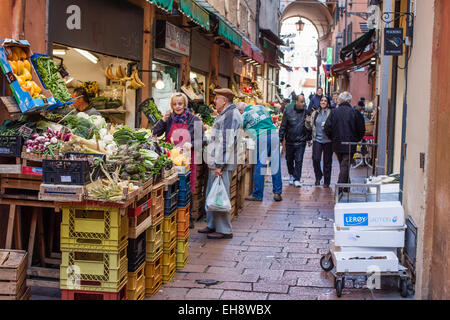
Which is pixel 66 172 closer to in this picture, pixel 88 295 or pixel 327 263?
pixel 88 295

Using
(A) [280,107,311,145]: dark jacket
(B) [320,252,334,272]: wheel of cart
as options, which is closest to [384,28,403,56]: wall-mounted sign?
(B) [320,252,334,272]: wheel of cart

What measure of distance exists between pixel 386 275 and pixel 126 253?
8.00 feet

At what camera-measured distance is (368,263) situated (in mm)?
5312

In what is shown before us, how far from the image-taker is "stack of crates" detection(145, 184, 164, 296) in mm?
5359

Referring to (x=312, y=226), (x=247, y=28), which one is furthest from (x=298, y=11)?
(x=312, y=226)

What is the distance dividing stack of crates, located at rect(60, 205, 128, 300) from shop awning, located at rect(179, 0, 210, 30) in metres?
5.32

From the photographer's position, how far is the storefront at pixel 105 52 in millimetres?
7344

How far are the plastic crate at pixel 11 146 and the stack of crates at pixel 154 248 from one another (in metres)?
1.27

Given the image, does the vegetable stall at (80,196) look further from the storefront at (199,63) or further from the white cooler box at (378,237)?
the storefront at (199,63)

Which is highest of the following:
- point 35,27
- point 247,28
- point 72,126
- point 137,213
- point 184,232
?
point 247,28

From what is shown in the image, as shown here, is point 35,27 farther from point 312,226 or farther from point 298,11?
point 298,11
